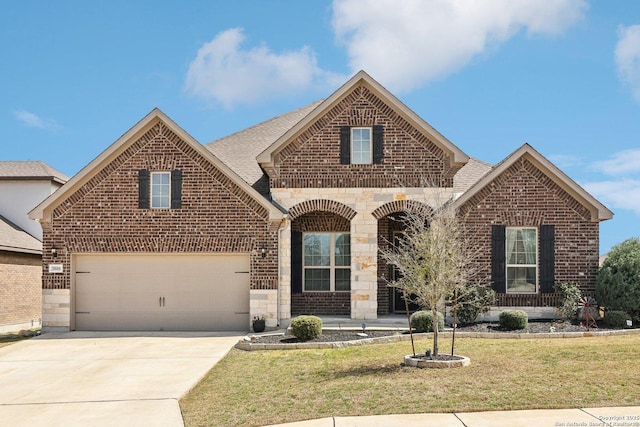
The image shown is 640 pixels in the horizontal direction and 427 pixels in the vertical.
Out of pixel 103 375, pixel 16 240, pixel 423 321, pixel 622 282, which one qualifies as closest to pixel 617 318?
pixel 622 282

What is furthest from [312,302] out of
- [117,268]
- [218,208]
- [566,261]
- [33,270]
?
[33,270]

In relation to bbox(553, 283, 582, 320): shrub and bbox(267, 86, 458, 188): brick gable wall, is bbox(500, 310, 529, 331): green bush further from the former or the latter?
bbox(267, 86, 458, 188): brick gable wall

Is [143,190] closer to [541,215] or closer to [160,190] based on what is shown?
[160,190]

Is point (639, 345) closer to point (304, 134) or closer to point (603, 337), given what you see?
point (603, 337)

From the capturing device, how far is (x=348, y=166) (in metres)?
19.8

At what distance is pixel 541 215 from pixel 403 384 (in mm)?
10807

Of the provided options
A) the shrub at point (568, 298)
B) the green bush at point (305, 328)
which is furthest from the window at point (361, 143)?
the shrub at point (568, 298)

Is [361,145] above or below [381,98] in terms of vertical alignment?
below

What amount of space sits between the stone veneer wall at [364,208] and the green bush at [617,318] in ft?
18.5

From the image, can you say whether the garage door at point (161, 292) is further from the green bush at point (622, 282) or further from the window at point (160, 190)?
the green bush at point (622, 282)

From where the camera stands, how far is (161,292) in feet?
64.2

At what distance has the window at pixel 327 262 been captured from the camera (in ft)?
69.9

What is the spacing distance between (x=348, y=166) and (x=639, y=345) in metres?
9.47

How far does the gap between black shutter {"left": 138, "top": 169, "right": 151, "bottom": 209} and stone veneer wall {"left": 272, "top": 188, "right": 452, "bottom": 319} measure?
376 centimetres
